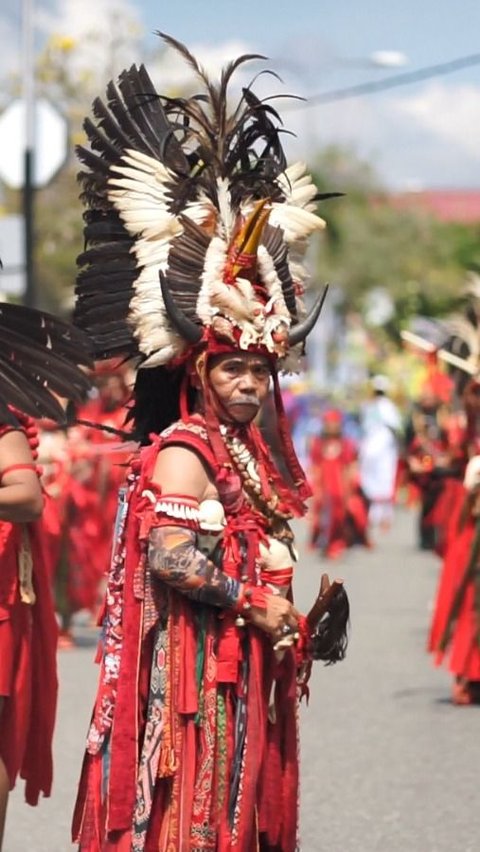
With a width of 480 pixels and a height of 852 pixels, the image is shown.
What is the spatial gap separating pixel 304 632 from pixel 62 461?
8.65 m

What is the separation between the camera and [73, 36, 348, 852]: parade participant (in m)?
5.25

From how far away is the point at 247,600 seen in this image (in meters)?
5.25

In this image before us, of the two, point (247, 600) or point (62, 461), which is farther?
point (62, 461)

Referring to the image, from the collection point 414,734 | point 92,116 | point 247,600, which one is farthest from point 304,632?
point 414,734

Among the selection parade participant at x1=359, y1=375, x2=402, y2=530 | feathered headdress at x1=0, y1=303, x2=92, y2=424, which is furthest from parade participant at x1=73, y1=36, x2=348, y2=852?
parade participant at x1=359, y1=375, x2=402, y2=530

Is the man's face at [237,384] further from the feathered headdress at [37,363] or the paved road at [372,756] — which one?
the paved road at [372,756]

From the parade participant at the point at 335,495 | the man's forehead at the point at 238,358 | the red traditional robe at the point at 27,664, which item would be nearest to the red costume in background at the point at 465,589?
the red traditional robe at the point at 27,664

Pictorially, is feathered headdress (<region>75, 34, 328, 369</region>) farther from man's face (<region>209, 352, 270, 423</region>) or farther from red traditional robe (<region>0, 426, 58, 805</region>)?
red traditional robe (<region>0, 426, 58, 805</region>)

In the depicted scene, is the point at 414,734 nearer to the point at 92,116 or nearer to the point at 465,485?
the point at 465,485

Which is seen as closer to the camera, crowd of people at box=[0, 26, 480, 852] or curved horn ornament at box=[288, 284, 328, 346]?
crowd of people at box=[0, 26, 480, 852]

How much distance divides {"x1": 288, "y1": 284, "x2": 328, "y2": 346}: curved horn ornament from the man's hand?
0.72m

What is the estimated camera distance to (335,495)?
71.8ft

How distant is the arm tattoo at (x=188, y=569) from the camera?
5191mm

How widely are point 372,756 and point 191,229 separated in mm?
4231
